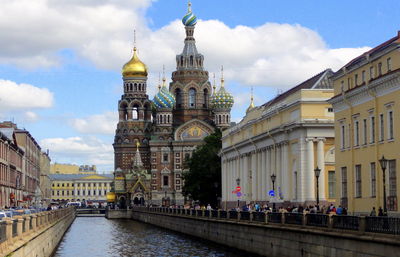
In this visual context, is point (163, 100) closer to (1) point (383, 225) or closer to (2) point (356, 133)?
(2) point (356, 133)

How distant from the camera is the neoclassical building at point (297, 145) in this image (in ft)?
209

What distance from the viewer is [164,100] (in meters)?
172

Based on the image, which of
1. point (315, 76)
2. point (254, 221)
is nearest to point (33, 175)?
point (315, 76)

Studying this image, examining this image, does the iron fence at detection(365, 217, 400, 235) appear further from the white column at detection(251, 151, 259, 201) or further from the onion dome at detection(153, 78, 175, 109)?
the onion dome at detection(153, 78, 175, 109)

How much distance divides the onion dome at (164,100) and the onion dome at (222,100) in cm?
852

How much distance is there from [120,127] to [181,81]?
15.8 metres

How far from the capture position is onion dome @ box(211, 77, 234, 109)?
17362 centimetres

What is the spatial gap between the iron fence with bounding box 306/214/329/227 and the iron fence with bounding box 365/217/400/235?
16.4 ft

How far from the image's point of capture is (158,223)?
100250 mm

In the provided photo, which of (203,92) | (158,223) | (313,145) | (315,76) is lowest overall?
(158,223)

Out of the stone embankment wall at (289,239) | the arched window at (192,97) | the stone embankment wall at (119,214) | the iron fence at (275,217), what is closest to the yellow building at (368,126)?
the iron fence at (275,217)

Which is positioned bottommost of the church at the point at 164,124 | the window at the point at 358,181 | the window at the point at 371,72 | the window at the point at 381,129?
the window at the point at 358,181

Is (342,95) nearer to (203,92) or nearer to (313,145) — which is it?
(313,145)

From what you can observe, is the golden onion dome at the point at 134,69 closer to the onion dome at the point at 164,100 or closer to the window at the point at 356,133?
the onion dome at the point at 164,100
